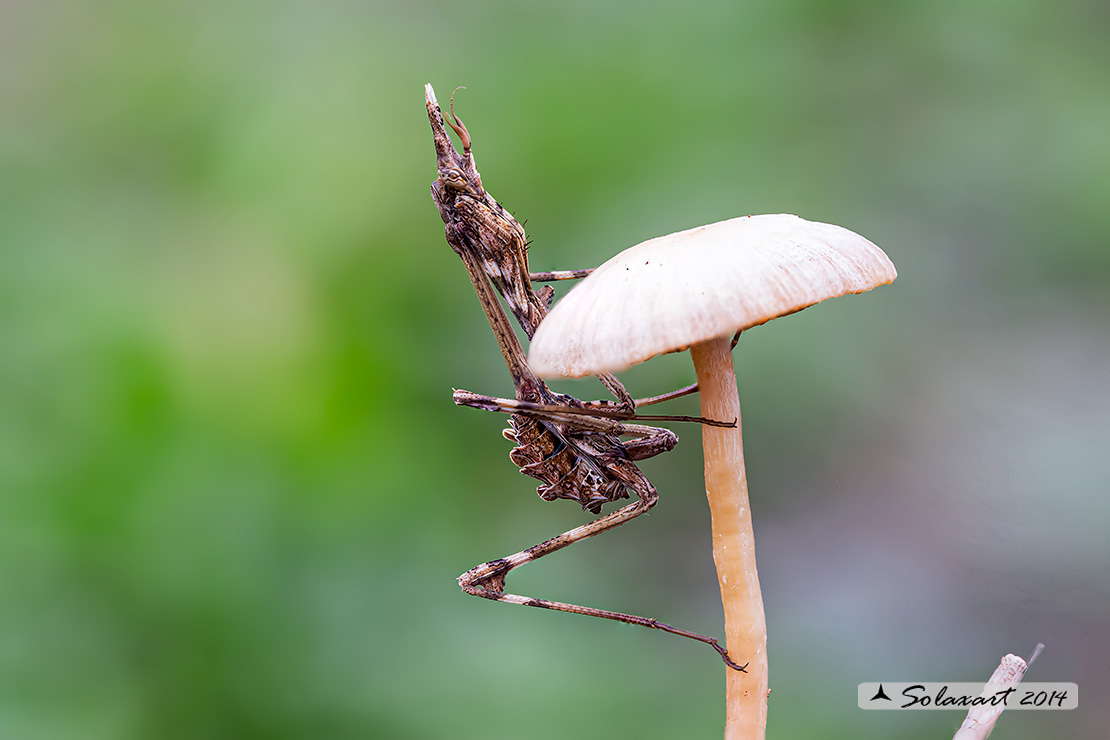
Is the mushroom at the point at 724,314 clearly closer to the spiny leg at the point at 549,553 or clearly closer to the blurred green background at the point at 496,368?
the spiny leg at the point at 549,553

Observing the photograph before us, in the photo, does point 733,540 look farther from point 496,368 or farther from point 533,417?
point 496,368

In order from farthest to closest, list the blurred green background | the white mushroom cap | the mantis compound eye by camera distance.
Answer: the blurred green background < the mantis compound eye < the white mushroom cap

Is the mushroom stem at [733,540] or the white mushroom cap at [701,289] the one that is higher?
the white mushroom cap at [701,289]

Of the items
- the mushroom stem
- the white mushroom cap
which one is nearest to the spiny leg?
the mushroom stem

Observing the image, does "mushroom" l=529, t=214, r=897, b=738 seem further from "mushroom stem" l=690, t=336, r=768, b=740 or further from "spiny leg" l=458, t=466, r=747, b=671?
"spiny leg" l=458, t=466, r=747, b=671

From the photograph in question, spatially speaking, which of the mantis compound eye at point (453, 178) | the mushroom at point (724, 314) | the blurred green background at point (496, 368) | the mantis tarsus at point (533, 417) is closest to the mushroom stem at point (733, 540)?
the mushroom at point (724, 314)

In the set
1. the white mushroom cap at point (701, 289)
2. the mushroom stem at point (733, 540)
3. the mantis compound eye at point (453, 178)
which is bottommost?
the mushroom stem at point (733, 540)
